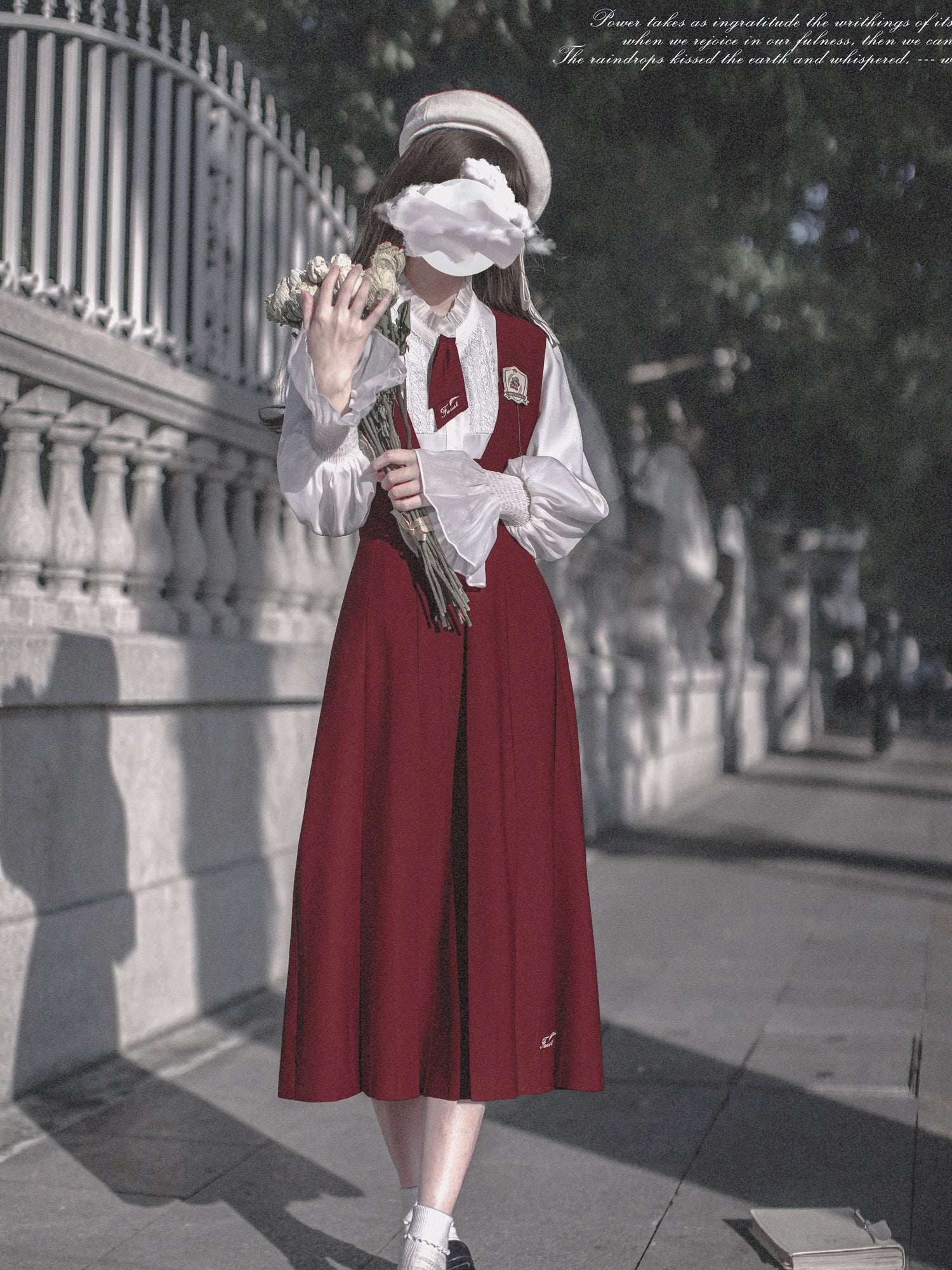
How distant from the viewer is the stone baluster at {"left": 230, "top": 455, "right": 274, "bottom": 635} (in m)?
5.65

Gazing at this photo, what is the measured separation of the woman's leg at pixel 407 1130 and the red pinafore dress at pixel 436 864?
0.15m

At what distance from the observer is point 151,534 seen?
16.3 ft

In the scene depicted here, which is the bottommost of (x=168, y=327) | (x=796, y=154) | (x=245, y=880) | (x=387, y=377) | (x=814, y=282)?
(x=245, y=880)

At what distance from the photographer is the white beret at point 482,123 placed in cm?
274

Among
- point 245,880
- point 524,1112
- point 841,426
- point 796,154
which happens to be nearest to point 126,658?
point 245,880

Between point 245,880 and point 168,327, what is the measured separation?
193cm

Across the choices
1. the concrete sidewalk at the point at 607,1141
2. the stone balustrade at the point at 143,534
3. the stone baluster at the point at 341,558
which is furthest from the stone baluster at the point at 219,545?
the concrete sidewalk at the point at 607,1141

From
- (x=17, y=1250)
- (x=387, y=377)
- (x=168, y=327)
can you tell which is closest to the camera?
(x=387, y=377)

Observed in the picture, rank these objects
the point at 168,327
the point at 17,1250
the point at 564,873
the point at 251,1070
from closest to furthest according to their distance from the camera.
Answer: the point at 564,873
the point at 17,1250
the point at 251,1070
the point at 168,327

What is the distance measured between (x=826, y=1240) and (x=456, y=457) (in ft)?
5.66

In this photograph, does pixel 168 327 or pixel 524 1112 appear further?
pixel 168 327

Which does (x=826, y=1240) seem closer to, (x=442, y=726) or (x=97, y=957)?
(x=442, y=726)

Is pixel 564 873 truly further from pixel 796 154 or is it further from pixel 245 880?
pixel 796 154

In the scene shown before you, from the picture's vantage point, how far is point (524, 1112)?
13.8 feet
